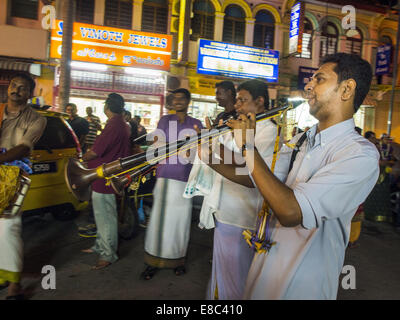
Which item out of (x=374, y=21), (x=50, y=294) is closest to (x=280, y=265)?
(x=50, y=294)

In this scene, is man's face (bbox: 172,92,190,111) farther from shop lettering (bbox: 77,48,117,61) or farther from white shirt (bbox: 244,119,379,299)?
shop lettering (bbox: 77,48,117,61)

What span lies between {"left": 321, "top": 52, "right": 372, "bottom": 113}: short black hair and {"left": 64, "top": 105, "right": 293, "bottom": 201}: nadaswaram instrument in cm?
47

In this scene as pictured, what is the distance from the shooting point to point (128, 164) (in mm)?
2193

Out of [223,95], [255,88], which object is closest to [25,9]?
[223,95]

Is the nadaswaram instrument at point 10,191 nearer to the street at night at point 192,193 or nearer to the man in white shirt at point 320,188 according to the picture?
the street at night at point 192,193

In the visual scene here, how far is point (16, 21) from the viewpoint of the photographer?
1170cm

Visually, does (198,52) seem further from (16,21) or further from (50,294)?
(50,294)

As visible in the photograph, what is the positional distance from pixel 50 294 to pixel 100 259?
82cm

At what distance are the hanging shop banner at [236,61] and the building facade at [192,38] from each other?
387mm

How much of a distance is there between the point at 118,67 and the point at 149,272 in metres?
9.37

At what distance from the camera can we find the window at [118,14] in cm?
1244

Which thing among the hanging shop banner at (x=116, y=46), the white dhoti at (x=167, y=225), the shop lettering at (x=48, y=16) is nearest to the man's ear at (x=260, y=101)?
the white dhoti at (x=167, y=225)

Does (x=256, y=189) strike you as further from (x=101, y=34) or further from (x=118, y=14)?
(x=118, y=14)

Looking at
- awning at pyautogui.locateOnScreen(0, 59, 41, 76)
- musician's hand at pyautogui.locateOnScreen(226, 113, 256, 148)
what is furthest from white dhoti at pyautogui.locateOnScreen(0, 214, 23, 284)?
awning at pyautogui.locateOnScreen(0, 59, 41, 76)
